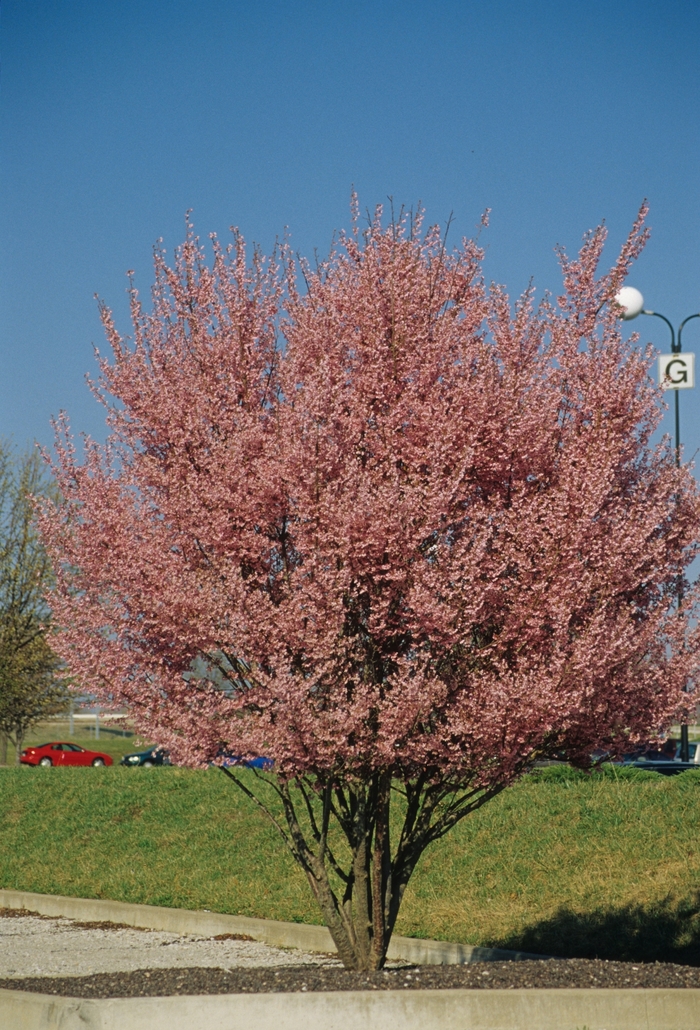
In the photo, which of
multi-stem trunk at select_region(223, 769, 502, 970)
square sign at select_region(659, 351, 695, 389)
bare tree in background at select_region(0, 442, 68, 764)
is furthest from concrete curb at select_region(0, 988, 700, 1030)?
bare tree in background at select_region(0, 442, 68, 764)

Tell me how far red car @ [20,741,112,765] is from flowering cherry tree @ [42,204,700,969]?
39694 millimetres

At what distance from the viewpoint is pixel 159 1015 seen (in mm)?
6695

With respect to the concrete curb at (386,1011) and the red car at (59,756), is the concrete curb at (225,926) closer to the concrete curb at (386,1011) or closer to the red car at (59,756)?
the concrete curb at (386,1011)

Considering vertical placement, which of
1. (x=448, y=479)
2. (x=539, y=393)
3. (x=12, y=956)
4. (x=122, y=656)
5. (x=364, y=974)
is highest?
(x=539, y=393)

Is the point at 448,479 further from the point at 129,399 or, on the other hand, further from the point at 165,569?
the point at 129,399

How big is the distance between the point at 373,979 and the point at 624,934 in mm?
5036

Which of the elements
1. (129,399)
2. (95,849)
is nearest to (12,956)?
(95,849)

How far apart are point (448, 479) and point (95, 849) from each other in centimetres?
1296

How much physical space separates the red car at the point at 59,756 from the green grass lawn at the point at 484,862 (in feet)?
86.5

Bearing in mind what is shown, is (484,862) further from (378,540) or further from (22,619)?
(22,619)

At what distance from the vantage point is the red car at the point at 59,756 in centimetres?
4577

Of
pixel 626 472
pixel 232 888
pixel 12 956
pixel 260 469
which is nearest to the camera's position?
pixel 260 469

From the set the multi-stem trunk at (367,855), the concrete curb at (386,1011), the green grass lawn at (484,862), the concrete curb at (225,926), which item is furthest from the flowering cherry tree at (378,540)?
the green grass lawn at (484,862)

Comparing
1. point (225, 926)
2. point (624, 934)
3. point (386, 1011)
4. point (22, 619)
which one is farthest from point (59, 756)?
point (386, 1011)
